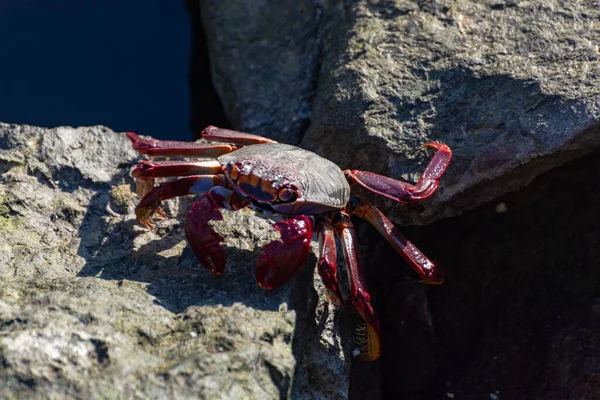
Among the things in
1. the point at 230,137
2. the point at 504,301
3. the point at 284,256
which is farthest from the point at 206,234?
the point at 504,301

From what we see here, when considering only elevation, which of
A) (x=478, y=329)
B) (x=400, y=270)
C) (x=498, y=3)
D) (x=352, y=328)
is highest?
(x=498, y=3)

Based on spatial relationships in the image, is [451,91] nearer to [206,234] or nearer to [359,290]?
[359,290]

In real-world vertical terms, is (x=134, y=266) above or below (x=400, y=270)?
below

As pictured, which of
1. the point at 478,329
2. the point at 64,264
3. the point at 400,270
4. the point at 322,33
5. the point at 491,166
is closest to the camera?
the point at 64,264

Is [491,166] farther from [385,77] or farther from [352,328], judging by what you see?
[352,328]

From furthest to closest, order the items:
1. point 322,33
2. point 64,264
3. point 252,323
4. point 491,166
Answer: point 322,33 < point 491,166 < point 64,264 < point 252,323

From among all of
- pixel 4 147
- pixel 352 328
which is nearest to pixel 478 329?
pixel 352 328

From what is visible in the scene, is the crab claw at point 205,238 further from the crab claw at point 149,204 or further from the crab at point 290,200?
the crab claw at point 149,204
